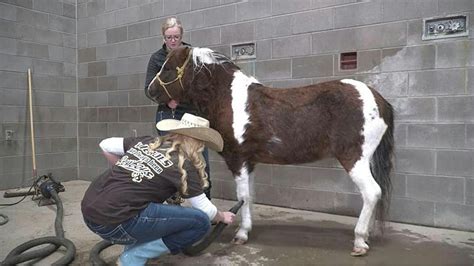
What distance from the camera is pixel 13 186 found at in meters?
4.43

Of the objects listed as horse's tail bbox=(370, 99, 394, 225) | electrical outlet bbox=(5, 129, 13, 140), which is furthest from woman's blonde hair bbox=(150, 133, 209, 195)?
electrical outlet bbox=(5, 129, 13, 140)

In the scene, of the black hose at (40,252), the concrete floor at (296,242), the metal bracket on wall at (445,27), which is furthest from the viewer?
the metal bracket on wall at (445,27)

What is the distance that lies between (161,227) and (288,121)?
3.54 feet

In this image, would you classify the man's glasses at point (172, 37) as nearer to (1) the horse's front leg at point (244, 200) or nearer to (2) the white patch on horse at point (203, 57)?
(2) the white patch on horse at point (203, 57)

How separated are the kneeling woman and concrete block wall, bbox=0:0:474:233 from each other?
5.72ft

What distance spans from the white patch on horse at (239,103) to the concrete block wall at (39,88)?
3124 mm

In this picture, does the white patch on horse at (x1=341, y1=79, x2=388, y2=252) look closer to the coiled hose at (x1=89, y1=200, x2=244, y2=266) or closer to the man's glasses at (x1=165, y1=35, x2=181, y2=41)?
the coiled hose at (x1=89, y1=200, x2=244, y2=266)

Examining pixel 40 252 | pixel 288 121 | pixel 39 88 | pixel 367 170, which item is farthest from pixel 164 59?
pixel 39 88

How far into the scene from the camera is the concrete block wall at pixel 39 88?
439 cm

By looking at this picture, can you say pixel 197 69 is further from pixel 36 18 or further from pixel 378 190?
pixel 36 18

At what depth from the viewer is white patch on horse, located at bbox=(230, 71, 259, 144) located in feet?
8.32

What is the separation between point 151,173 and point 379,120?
144 centimetres

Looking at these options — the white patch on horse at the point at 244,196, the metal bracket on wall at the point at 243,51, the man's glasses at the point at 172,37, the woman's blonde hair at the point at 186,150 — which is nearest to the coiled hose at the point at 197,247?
the white patch on horse at the point at 244,196

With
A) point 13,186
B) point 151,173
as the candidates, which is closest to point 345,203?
point 151,173
